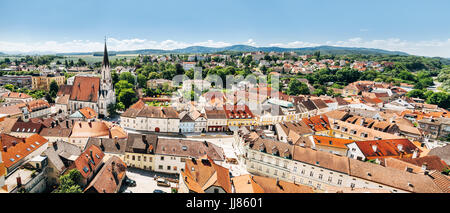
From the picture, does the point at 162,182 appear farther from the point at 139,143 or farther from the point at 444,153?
the point at 444,153

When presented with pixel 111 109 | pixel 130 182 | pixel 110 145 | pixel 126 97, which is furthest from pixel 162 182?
pixel 126 97

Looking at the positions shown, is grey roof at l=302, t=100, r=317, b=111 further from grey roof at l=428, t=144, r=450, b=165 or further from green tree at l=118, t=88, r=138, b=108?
green tree at l=118, t=88, r=138, b=108

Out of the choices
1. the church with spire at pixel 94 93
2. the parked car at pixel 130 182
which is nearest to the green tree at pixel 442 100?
the parked car at pixel 130 182

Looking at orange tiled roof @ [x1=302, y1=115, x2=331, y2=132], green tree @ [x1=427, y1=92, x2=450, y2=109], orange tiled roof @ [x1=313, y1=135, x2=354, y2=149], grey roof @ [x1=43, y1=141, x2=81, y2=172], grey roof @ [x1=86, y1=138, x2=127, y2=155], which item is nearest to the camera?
grey roof @ [x1=43, y1=141, x2=81, y2=172]

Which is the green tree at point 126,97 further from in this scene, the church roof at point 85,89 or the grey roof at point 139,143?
the grey roof at point 139,143

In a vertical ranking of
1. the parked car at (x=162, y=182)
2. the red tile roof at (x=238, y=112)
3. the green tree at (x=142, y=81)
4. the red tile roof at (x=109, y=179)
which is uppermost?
the green tree at (x=142, y=81)

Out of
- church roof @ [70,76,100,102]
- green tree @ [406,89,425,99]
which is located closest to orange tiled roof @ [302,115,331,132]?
church roof @ [70,76,100,102]
